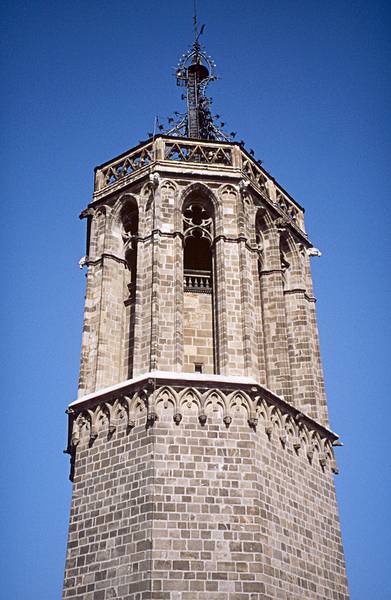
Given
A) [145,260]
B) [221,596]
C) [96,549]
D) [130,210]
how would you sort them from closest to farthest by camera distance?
[221,596] → [96,549] → [145,260] → [130,210]

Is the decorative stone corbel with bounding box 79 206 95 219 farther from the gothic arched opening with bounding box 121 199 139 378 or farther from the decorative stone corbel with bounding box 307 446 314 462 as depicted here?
the decorative stone corbel with bounding box 307 446 314 462

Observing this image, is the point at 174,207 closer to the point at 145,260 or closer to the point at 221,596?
the point at 145,260

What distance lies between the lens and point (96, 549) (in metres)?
16.4

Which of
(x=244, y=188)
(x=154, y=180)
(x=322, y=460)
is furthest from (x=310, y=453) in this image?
(x=154, y=180)

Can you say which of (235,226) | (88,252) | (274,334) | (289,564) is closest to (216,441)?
(289,564)

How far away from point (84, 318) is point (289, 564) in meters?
7.59

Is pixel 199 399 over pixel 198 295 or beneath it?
beneath

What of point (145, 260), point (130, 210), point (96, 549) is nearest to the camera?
point (96, 549)

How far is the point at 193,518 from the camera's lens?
52.4 ft

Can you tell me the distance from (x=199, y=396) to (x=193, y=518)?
2.57 m

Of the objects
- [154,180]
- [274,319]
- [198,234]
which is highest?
[154,180]

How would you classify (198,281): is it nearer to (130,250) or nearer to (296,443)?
(130,250)

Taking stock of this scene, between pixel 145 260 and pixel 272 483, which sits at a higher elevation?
pixel 145 260

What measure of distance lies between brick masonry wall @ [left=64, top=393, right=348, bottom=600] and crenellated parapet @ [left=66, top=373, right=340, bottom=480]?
0.22ft
